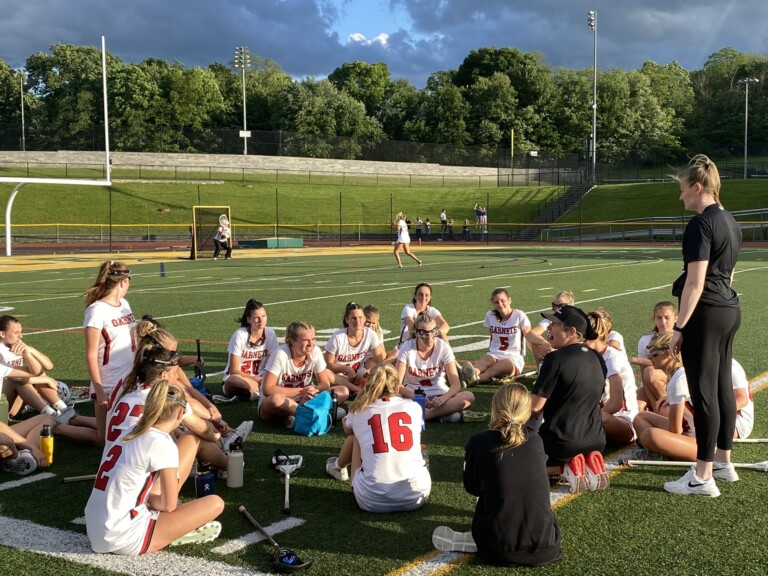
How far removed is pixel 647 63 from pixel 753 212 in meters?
72.4

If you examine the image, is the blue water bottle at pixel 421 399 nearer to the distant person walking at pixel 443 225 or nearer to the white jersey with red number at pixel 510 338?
the white jersey with red number at pixel 510 338

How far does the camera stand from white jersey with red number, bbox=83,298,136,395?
6.65m

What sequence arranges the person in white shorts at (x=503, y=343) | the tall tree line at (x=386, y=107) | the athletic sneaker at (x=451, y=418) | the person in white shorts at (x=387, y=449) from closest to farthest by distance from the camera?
the person in white shorts at (x=387, y=449) → the athletic sneaker at (x=451, y=418) → the person in white shorts at (x=503, y=343) → the tall tree line at (x=386, y=107)

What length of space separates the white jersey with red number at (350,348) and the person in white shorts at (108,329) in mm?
2543

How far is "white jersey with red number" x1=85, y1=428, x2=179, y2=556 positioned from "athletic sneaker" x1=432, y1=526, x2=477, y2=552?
5.02 feet

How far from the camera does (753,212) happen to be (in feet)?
155

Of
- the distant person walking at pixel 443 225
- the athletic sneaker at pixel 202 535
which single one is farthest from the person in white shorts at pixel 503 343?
the distant person walking at pixel 443 225

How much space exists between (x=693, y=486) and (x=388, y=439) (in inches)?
81.0

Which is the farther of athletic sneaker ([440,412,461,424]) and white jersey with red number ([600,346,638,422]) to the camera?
athletic sneaker ([440,412,461,424])

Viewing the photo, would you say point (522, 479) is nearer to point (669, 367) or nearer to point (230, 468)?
point (230, 468)

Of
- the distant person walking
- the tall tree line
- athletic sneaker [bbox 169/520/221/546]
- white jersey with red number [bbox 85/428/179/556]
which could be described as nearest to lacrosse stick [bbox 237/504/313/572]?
athletic sneaker [bbox 169/520/221/546]

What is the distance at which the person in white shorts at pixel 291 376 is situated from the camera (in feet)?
24.0

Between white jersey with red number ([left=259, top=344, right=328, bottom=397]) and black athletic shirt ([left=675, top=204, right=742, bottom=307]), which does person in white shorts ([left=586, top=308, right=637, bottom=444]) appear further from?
white jersey with red number ([left=259, top=344, right=328, bottom=397])

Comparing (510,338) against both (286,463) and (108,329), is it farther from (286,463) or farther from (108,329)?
(108,329)
